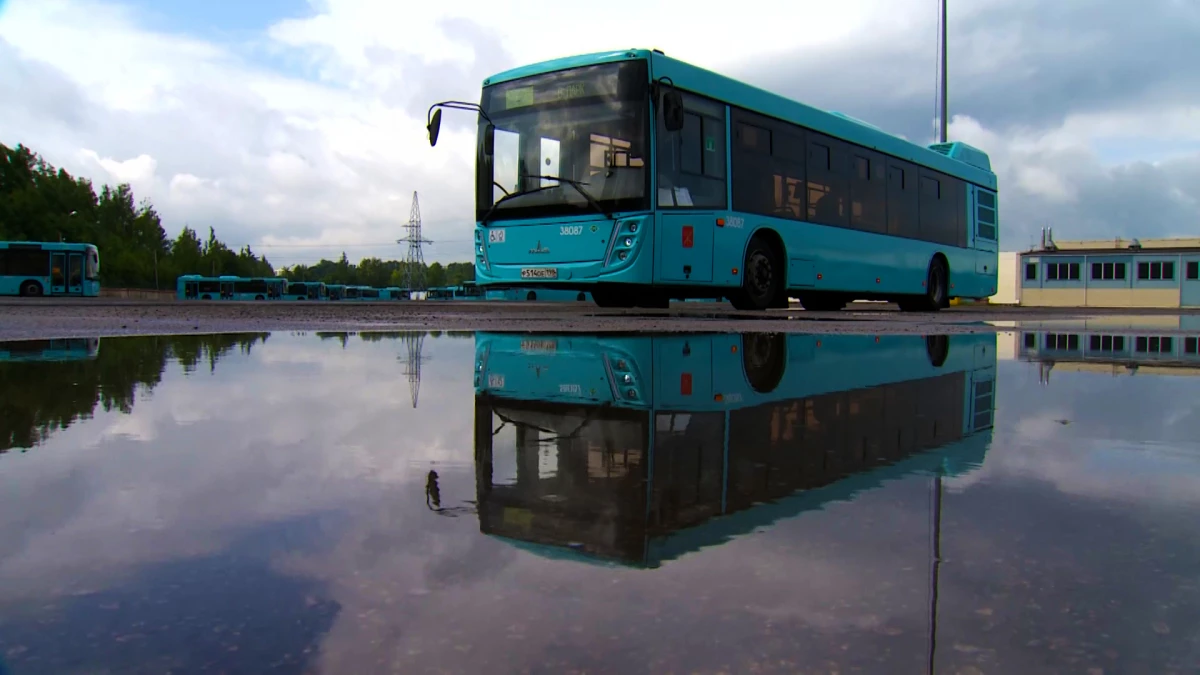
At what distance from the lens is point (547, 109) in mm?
11875

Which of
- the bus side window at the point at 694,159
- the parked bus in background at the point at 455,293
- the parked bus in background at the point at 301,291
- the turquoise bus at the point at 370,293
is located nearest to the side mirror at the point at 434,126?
the bus side window at the point at 694,159

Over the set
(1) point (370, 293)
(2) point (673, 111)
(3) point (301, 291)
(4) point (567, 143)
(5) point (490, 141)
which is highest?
(2) point (673, 111)

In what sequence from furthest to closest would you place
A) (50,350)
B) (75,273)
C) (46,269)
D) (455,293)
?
(455,293)
(75,273)
(46,269)
(50,350)

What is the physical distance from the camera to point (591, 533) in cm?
170

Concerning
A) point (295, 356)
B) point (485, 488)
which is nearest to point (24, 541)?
point (485, 488)

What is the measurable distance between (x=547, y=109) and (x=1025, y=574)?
36.2ft

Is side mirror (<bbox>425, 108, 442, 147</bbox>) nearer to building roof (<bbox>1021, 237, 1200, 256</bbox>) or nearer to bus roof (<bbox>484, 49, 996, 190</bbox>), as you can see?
bus roof (<bbox>484, 49, 996, 190</bbox>)

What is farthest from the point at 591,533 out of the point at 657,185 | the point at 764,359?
the point at 657,185

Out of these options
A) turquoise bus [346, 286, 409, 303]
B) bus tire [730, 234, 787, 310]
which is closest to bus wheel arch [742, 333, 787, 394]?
bus tire [730, 234, 787, 310]

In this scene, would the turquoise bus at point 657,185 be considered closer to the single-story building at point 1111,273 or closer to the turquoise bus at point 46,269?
the turquoise bus at point 46,269

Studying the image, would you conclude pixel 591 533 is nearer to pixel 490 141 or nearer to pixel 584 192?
pixel 584 192

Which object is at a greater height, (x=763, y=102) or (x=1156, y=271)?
(x=763, y=102)

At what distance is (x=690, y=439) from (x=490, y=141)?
33.5 ft

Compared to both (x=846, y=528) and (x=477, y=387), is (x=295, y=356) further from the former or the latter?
(x=846, y=528)
